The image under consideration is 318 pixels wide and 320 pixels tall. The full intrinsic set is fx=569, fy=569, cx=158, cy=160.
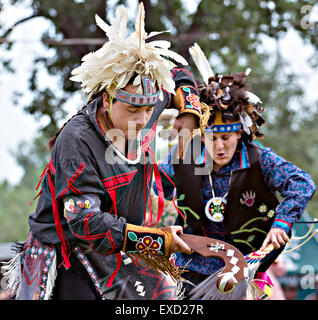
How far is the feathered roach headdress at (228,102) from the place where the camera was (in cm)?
401

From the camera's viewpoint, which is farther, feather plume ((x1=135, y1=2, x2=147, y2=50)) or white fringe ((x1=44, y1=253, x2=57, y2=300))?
white fringe ((x1=44, y1=253, x2=57, y2=300))

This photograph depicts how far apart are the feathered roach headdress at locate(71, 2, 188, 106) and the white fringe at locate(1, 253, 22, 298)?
3.72 feet

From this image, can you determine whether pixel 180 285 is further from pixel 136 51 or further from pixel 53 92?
pixel 53 92

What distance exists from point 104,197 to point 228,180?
1.20 meters

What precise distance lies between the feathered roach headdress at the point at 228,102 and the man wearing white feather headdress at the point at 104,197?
81cm

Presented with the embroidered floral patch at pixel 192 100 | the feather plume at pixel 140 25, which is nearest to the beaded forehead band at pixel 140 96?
the feather plume at pixel 140 25

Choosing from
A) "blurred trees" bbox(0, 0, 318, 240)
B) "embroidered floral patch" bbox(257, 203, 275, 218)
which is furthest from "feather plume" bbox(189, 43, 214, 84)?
"blurred trees" bbox(0, 0, 318, 240)

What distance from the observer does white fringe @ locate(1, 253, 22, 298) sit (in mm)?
3324

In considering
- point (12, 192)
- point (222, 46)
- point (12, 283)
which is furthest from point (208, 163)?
point (12, 192)

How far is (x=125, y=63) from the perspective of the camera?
3.07 m

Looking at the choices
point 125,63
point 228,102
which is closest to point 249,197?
point 228,102

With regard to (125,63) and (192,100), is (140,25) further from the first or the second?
(192,100)

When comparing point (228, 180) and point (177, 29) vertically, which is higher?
point (177, 29)

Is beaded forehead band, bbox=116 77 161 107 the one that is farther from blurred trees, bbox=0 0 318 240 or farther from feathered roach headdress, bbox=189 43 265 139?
Answer: blurred trees, bbox=0 0 318 240
